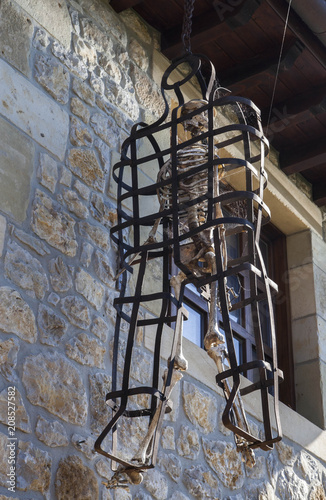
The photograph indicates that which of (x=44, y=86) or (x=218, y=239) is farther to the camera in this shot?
(x=44, y=86)

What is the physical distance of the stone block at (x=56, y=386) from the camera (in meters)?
3.09

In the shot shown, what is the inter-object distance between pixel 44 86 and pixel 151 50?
42.6 inches

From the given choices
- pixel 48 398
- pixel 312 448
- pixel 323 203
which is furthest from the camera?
pixel 323 203

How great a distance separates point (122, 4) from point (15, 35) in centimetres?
92

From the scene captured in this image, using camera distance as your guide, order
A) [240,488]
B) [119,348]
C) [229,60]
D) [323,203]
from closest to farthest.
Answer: [119,348], [240,488], [229,60], [323,203]

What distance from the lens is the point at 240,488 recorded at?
Answer: 391 cm

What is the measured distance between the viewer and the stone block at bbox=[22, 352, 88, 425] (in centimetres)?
309

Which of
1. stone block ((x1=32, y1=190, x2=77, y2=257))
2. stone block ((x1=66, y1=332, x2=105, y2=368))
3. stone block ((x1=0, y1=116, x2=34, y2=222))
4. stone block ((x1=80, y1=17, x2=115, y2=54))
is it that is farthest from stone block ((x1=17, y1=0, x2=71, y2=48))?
stone block ((x1=66, y1=332, x2=105, y2=368))

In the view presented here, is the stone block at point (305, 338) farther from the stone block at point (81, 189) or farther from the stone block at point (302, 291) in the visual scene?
the stone block at point (81, 189)

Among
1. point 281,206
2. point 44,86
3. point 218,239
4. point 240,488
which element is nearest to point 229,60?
point 281,206

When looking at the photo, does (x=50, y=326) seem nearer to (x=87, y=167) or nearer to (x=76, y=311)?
(x=76, y=311)

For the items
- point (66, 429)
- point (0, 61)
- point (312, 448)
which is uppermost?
point (0, 61)

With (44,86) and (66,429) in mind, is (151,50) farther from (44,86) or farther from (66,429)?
(66,429)

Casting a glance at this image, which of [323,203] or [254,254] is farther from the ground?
[323,203]
